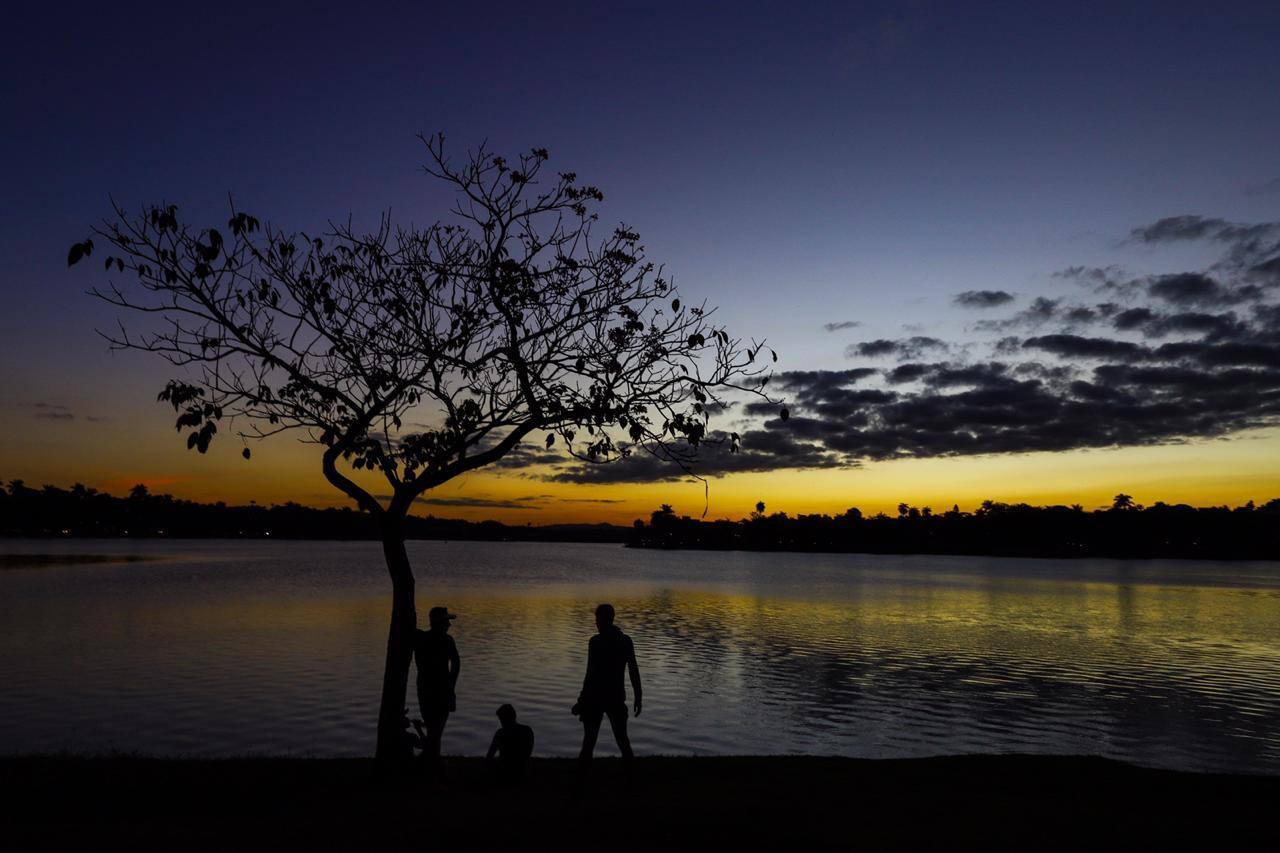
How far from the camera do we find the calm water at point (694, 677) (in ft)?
74.7

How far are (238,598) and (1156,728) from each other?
6492cm

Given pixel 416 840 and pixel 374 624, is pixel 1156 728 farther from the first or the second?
pixel 374 624

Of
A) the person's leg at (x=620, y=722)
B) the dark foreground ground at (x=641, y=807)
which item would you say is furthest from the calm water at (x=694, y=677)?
the person's leg at (x=620, y=722)

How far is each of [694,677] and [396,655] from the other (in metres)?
21.1

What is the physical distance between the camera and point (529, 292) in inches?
550

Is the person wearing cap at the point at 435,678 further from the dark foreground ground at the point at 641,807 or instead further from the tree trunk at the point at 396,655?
the dark foreground ground at the point at 641,807

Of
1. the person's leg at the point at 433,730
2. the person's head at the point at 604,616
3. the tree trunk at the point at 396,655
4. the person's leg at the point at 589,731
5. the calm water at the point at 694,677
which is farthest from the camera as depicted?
the calm water at the point at 694,677

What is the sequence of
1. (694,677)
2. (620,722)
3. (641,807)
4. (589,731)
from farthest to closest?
(694,677)
(620,722)
(589,731)
(641,807)

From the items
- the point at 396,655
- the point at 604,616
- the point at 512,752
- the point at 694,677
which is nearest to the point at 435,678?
the point at 396,655

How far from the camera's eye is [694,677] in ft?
107

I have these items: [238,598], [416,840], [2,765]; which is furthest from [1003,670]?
[238,598]

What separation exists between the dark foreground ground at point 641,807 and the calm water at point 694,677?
7.40m

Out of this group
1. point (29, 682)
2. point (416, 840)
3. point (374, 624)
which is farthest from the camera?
point (374, 624)

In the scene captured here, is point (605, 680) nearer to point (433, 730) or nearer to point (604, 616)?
point (604, 616)
